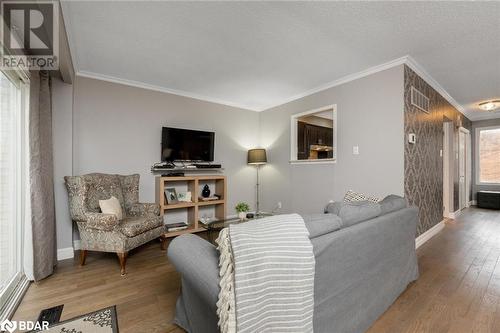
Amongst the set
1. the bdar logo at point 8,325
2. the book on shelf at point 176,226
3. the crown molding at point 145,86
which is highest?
the crown molding at point 145,86

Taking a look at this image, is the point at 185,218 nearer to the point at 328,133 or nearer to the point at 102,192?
the point at 102,192

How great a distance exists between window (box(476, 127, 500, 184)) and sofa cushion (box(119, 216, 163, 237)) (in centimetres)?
801

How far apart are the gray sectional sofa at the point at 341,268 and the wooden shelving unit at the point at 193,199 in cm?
204

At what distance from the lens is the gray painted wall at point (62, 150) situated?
2.81 m

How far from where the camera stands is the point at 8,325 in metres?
1.61

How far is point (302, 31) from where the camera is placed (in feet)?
7.31

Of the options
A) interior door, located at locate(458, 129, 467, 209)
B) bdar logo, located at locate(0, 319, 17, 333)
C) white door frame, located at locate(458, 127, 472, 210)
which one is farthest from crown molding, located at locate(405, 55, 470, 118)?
bdar logo, located at locate(0, 319, 17, 333)

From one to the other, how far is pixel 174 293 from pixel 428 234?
11.9 feet

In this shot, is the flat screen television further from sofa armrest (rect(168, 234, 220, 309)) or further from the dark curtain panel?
sofa armrest (rect(168, 234, 220, 309))

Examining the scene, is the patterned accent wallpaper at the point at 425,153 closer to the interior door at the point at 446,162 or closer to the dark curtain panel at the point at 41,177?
the interior door at the point at 446,162

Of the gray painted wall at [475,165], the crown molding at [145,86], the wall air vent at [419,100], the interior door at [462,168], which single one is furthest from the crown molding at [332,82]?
the gray painted wall at [475,165]

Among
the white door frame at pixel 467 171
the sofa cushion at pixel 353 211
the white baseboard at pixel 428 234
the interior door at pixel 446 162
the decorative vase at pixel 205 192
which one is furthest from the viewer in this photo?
the white door frame at pixel 467 171

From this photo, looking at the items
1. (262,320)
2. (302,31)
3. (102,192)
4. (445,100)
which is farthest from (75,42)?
(445,100)

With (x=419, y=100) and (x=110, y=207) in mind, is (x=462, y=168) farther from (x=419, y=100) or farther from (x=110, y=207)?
(x=110, y=207)
